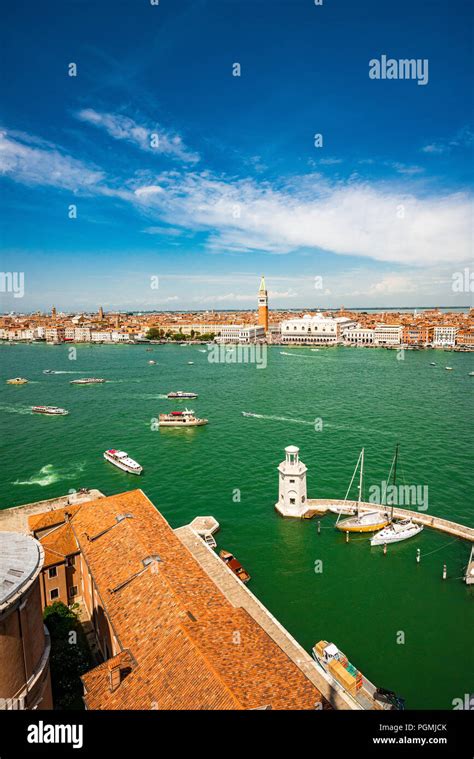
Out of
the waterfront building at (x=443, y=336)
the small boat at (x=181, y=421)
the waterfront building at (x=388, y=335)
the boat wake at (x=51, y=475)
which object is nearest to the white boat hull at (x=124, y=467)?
the boat wake at (x=51, y=475)

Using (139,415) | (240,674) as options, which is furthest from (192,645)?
(139,415)

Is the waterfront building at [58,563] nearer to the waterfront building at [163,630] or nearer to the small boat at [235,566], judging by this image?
the waterfront building at [163,630]

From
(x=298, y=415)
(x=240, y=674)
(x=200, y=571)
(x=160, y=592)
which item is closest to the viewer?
(x=240, y=674)

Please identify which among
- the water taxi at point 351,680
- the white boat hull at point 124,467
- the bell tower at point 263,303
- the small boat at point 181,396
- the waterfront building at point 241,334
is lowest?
the water taxi at point 351,680

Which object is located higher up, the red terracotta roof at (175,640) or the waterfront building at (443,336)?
the waterfront building at (443,336)
